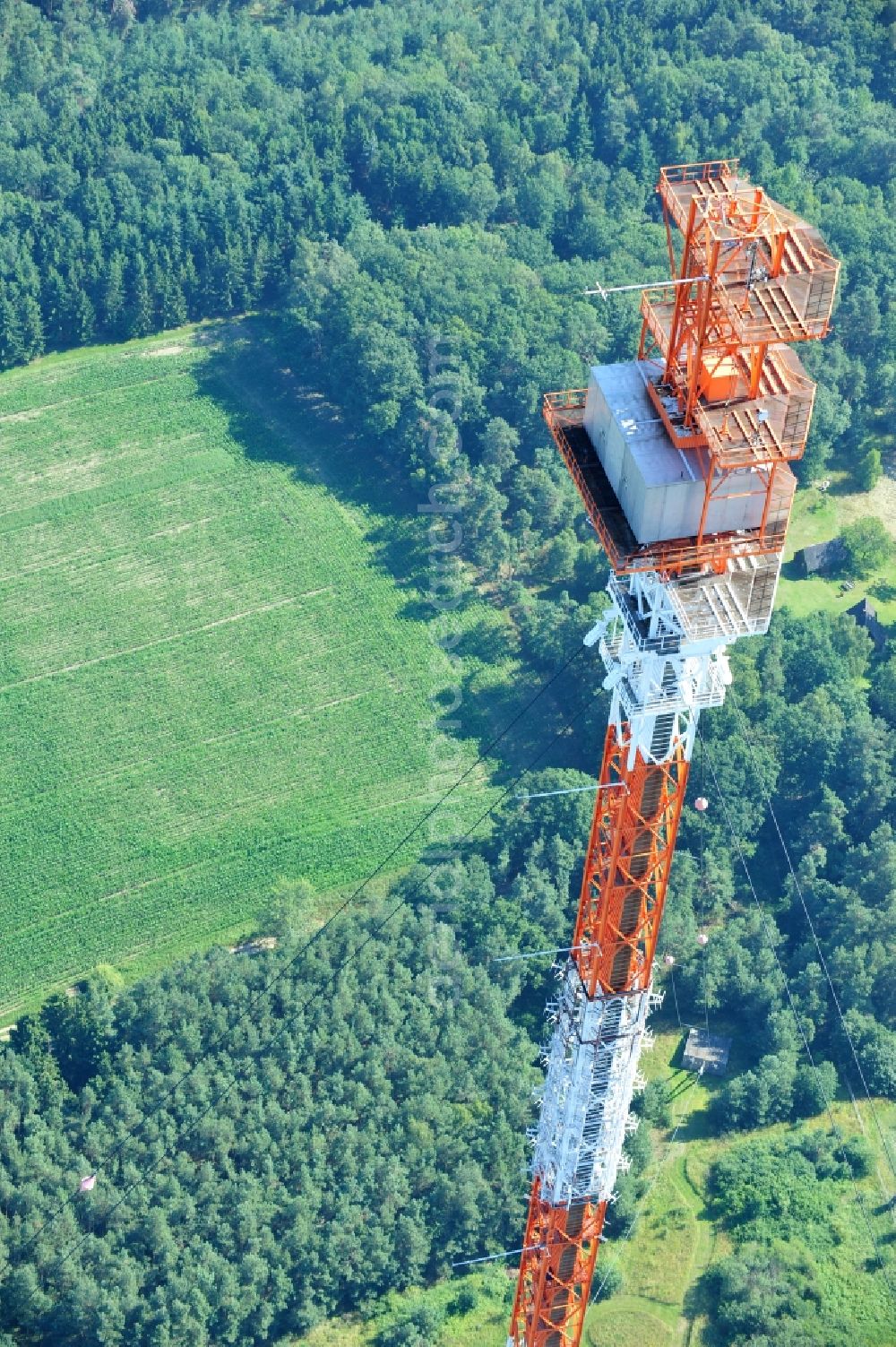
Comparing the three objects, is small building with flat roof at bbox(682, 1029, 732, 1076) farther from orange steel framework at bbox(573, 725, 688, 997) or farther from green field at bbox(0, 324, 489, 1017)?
orange steel framework at bbox(573, 725, 688, 997)

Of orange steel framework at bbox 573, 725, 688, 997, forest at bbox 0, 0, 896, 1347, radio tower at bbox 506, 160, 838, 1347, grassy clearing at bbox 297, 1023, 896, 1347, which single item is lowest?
grassy clearing at bbox 297, 1023, 896, 1347

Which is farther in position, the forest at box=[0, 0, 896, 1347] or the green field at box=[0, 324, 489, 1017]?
the green field at box=[0, 324, 489, 1017]

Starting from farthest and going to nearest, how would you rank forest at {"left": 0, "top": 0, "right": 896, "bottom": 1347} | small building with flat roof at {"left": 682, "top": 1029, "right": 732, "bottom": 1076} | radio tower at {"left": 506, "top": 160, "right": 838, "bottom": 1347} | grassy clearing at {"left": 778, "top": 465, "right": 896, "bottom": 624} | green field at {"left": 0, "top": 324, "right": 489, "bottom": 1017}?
grassy clearing at {"left": 778, "top": 465, "right": 896, "bottom": 624}, green field at {"left": 0, "top": 324, "right": 489, "bottom": 1017}, small building with flat roof at {"left": 682, "top": 1029, "right": 732, "bottom": 1076}, forest at {"left": 0, "top": 0, "right": 896, "bottom": 1347}, radio tower at {"left": 506, "top": 160, "right": 838, "bottom": 1347}


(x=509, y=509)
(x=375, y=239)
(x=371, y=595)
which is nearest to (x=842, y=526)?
(x=509, y=509)

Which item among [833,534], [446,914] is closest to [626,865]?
[446,914]

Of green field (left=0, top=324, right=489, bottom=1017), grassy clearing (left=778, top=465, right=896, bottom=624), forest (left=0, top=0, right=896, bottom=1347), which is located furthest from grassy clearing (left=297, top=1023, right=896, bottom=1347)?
grassy clearing (left=778, top=465, right=896, bottom=624)

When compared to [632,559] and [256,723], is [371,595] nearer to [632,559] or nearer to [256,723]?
[256,723]
